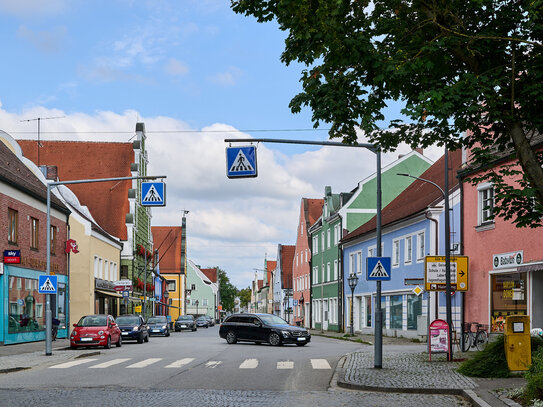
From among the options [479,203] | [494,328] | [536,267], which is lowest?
[494,328]

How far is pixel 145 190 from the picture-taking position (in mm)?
25766

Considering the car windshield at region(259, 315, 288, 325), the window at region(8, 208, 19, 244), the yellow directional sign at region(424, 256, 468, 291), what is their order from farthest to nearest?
the car windshield at region(259, 315, 288, 325)
the window at region(8, 208, 19, 244)
the yellow directional sign at region(424, 256, 468, 291)

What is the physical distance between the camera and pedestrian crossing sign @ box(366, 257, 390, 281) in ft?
62.7

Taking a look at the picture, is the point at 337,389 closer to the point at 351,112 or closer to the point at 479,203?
the point at 351,112

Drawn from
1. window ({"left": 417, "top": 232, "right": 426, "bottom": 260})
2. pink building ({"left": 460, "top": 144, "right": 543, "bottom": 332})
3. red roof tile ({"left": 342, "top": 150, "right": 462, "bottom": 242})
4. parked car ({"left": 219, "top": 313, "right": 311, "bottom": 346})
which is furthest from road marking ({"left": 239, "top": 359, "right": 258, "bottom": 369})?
window ({"left": 417, "top": 232, "right": 426, "bottom": 260})

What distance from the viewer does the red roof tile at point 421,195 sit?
1517 inches

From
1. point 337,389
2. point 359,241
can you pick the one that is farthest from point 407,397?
point 359,241

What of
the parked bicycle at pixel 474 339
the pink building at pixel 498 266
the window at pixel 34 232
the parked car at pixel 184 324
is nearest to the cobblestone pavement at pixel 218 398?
the pink building at pixel 498 266

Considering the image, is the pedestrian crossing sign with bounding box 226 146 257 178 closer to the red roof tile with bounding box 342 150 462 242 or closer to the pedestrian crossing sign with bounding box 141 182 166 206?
the pedestrian crossing sign with bounding box 141 182 166 206

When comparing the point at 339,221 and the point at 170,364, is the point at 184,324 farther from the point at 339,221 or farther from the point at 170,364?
the point at 170,364

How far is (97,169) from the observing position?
65000mm

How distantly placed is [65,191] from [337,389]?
148ft

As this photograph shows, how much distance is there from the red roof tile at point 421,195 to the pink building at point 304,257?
82.4ft

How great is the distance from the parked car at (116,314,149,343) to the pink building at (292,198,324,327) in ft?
116
